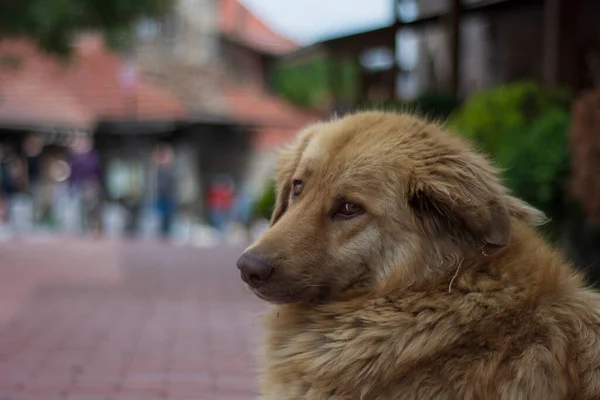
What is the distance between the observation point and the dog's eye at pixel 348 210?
9.48ft

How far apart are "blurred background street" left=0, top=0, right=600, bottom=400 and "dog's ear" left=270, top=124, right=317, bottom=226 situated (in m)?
0.46

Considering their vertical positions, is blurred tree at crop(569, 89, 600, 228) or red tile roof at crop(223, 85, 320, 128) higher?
red tile roof at crop(223, 85, 320, 128)

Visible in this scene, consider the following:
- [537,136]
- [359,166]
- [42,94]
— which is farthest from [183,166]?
[359,166]

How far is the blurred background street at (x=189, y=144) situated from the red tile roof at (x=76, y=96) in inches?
3.5

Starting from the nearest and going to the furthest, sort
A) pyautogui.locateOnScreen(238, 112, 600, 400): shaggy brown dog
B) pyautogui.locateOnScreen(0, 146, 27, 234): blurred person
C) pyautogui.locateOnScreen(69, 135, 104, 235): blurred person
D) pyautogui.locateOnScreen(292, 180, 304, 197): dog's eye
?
pyautogui.locateOnScreen(238, 112, 600, 400): shaggy brown dog → pyautogui.locateOnScreen(292, 180, 304, 197): dog's eye → pyautogui.locateOnScreen(0, 146, 27, 234): blurred person → pyautogui.locateOnScreen(69, 135, 104, 235): blurred person

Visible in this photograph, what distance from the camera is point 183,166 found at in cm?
3331

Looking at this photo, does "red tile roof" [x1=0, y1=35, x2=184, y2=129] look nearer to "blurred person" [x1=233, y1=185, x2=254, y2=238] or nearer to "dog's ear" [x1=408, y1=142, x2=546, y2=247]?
"blurred person" [x1=233, y1=185, x2=254, y2=238]

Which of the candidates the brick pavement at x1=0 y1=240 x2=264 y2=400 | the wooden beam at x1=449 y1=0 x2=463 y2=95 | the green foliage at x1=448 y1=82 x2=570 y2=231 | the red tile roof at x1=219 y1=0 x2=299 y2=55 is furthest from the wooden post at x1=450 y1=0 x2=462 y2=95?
the red tile roof at x1=219 y1=0 x2=299 y2=55

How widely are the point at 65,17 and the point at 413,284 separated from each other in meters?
12.7

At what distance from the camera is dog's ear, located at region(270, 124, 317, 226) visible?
3.36 meters

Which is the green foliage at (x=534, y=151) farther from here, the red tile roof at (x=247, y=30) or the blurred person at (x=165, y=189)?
the red tile roof at (x=247, y=30)

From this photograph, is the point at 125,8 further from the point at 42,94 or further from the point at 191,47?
the point at 191,47

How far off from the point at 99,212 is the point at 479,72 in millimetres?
10816

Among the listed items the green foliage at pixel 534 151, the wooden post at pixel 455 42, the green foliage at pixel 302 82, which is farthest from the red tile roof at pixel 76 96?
the green foliage at pixel 534 151
